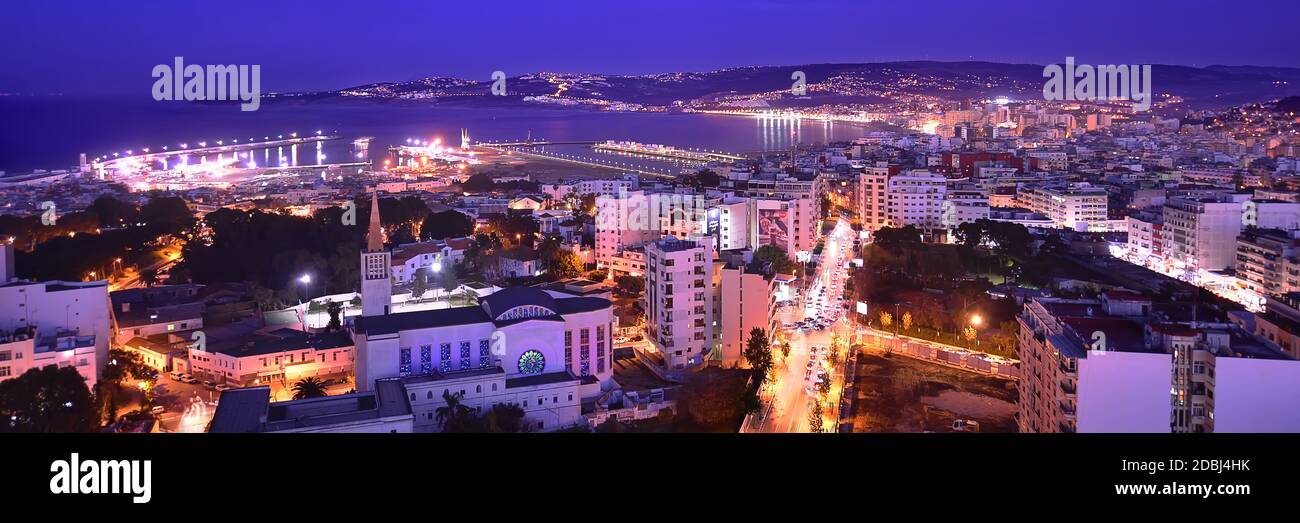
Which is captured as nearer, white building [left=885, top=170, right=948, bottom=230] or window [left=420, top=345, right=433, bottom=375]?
window [left=420, top=345, right=433, bottom=375]

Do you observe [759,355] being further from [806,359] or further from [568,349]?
[568,349]

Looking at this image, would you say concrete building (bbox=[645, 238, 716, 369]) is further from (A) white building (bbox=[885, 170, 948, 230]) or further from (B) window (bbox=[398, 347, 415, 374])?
(A) white building (bbox=[885, 170, 948, 230])

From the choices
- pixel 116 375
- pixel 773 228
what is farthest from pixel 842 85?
pixel 116 375

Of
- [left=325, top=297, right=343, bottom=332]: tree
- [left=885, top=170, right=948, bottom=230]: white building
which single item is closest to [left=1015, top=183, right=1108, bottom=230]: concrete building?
[left=885, top=170, right=948, bottom=230]: white building
